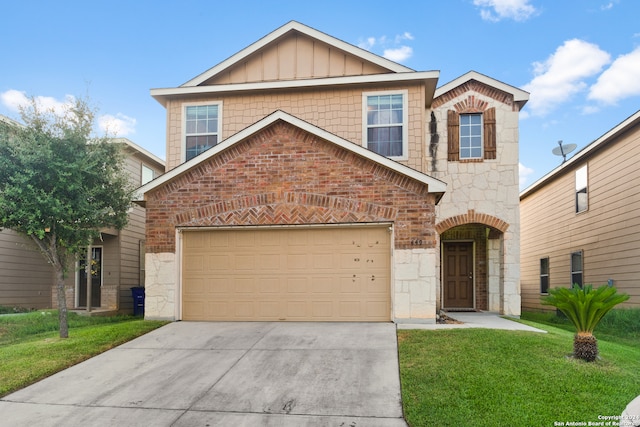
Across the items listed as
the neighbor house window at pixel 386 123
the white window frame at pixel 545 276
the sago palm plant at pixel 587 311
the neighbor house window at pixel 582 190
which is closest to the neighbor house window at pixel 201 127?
the neighbor house window at pixel 386 123

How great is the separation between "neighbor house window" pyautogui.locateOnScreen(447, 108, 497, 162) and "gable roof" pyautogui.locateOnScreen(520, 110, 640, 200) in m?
3.33

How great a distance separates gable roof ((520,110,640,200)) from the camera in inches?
537

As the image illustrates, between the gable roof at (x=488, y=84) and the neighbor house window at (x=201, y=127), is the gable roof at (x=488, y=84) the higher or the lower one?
the higher one

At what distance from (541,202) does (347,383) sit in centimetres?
1687

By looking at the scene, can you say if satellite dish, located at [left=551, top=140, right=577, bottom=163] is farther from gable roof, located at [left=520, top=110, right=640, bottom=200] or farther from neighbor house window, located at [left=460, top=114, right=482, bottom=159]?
neighbor house window, located at [left=460, top=114, right=482, bottom=159]

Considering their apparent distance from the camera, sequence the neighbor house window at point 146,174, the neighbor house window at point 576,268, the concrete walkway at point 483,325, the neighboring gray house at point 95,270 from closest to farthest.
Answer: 1. the concrete walkway at point 483,325
2. the neighboring gray house at point 95,270
3. the neighbor house window at point 576,268
4. the neighbor house window at point 146,174

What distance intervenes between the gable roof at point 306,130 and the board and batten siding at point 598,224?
637cm

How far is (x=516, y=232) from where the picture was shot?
1448 centimetres

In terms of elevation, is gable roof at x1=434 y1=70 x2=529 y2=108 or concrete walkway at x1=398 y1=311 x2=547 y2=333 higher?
gable roof at x1=434 y1=70 x2=529 y2=108

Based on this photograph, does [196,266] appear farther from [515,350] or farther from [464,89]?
[464,89]

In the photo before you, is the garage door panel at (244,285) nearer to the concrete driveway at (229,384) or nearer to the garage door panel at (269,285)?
the garage door panel at (269,285)

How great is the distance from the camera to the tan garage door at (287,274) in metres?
11.3

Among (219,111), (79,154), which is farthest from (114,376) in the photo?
(219,111)

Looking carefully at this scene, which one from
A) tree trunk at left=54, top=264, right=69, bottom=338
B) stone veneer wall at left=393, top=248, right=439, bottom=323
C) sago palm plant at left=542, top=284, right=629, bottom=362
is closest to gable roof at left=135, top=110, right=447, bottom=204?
stone veneer wall at left=393, top=248, right=439, bottom=323
